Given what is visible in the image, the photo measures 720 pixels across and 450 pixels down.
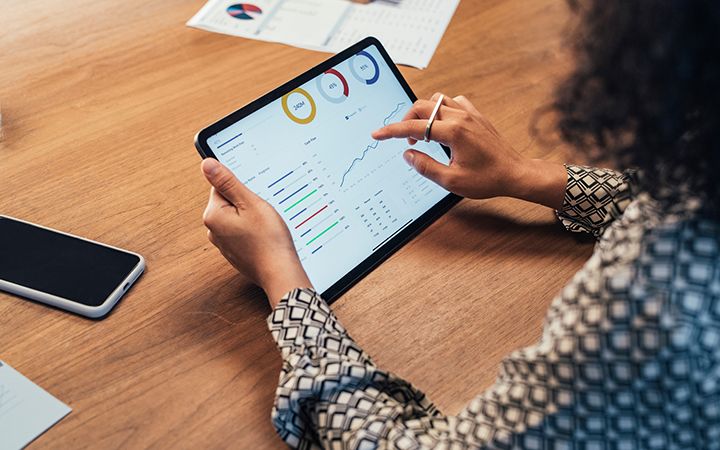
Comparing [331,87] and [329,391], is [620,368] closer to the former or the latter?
[329,391]

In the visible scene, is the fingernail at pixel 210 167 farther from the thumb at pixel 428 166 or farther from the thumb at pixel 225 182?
the thumb at pixel 428 166

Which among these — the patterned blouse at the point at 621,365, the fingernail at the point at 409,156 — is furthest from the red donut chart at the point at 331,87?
the patterned blouse at the point at 621,365

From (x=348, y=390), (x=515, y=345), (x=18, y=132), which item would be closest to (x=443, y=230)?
(x=515, y=345)

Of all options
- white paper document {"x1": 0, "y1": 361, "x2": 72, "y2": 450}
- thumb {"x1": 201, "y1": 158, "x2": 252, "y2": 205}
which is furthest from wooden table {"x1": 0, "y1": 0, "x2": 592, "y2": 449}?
thumb {"x1": 201, "y1": 158, "x2": 252, "y2": 205}

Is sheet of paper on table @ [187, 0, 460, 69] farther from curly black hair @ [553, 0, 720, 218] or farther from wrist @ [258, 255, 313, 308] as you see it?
curly black hair @ [553, 0, 720, 218]

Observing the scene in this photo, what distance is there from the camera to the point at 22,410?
800mm

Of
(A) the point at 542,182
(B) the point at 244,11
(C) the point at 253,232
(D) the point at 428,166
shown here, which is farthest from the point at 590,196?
(B) the point at 244,11

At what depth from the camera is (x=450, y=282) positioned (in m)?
0.96

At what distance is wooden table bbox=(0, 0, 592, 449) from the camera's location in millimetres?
829

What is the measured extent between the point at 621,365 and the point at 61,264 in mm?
689

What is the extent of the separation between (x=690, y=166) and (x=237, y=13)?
1.08m

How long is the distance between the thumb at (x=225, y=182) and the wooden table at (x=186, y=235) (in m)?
0.13

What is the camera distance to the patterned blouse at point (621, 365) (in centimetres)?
58

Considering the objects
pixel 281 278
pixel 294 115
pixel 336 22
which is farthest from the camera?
pixel 336 22
